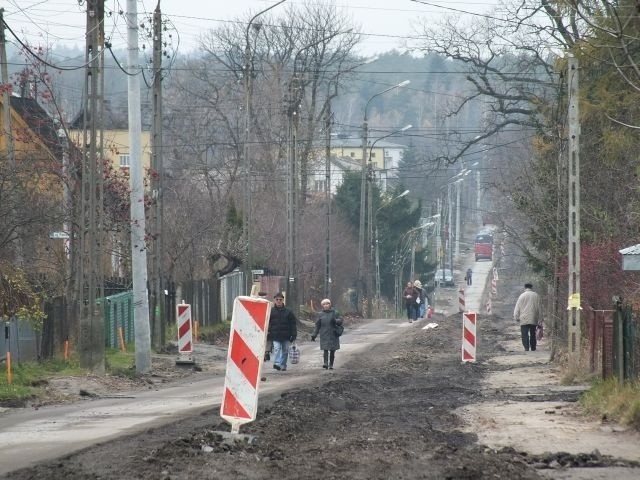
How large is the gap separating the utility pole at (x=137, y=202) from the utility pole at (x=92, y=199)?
958 millimetres

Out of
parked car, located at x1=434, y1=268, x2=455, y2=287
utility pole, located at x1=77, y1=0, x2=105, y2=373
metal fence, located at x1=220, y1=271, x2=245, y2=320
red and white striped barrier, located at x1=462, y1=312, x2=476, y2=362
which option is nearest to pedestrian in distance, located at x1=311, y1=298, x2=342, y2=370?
red and white striped barrier, located at x1=462, y1=312, x2=476, y2=362

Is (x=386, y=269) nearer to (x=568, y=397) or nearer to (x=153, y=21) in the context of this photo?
(x=153, y=21)

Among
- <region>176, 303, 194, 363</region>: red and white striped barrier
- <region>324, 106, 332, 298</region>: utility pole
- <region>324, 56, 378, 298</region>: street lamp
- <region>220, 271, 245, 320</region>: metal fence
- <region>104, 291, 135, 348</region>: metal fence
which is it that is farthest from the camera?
<region>324, 56, 378, 298</region>: street lamp

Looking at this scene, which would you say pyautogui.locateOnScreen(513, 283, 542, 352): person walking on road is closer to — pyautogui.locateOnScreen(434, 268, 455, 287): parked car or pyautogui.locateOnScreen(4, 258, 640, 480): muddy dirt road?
pyautogui.locateOnScreen(4, 258, 640, 480): muddy dirt road

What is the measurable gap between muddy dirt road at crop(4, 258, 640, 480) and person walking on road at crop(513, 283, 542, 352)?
25.3ft

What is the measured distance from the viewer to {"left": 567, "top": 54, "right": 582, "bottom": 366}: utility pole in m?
22.9

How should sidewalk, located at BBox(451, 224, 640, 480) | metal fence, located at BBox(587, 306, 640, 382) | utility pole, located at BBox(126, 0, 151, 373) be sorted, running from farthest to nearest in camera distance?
utility pole, located at BBox(126, 0, 151, 373) < metal fence, located at BBox(587, 306, 640, 382) < sidewalk, located at BBox(451, 224, 640, 480)

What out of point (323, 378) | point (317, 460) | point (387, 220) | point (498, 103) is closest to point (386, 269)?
point (387, 220)

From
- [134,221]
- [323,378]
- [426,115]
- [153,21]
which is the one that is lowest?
[323,378]

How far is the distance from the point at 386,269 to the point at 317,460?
75550mm

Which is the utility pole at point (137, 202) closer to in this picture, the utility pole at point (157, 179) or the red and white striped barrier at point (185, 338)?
the red and white striped barrier at point (185, 338)

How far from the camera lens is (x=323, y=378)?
22594 mm

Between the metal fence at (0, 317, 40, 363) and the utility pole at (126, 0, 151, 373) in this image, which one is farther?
the utility pole at (126, 0, 151, 373)

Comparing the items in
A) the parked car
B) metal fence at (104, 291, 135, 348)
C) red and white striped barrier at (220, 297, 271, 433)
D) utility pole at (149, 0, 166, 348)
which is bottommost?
the parked car
